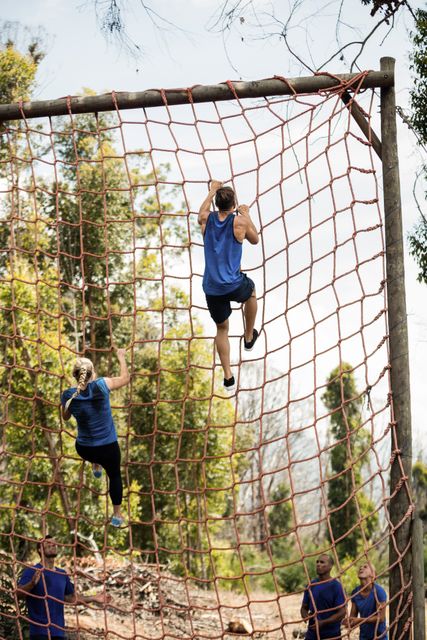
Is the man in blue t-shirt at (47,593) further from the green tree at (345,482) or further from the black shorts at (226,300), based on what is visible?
the green tree at (345,482)

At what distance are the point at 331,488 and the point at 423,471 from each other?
Result: 4970mm

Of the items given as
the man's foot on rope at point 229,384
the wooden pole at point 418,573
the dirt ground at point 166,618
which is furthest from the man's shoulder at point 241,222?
the dirt ground at point 166,618

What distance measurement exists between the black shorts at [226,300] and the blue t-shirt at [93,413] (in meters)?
0.68

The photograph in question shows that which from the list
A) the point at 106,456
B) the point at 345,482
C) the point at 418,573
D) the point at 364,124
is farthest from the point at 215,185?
the point at 345,482

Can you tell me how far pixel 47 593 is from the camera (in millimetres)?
4883

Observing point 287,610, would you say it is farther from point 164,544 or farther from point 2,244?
point 2,244

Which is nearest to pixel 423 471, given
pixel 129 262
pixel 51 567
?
pixel 129 262

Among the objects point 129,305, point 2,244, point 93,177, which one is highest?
point 93,177

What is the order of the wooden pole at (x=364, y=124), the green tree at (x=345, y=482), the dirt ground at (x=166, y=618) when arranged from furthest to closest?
the green tree at (x=345, y=482)
the dirt ground at (x=166, y=618)
the wooden pole at (x=364, y=124)

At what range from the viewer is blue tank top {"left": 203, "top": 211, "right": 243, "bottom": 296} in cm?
443

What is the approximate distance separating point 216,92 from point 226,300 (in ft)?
3.71

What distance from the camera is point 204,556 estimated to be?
14758 millimetres

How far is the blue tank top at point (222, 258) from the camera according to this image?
4.43m

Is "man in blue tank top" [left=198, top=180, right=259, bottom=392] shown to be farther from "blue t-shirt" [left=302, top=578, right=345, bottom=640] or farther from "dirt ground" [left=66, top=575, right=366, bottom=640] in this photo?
"dirt ground" [left=66, top=575, right=366, bottom=640]
